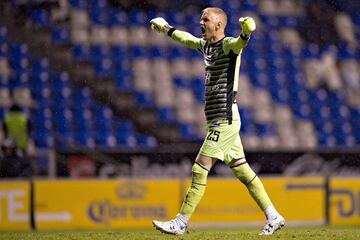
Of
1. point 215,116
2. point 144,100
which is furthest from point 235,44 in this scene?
point 144,100

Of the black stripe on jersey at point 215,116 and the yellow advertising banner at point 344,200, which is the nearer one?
the black stripe on jersey at point 215,116

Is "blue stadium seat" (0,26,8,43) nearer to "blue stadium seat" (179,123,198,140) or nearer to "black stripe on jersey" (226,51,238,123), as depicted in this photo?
"blue stadium seat" (179,123,198,140)

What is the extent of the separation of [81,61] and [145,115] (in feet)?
6.38

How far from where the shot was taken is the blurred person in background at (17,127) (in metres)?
15.6

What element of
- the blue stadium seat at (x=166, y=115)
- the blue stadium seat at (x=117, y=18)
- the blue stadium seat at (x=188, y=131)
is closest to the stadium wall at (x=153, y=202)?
the blue stadium seat at (x=188, y=131)

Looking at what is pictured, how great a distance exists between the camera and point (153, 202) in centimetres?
1407

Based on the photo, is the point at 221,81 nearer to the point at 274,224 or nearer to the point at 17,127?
the point at 274,224

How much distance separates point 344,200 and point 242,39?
822cm

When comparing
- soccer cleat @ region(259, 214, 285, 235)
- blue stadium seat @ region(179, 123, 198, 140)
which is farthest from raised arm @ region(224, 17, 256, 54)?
blue stadium seat @ region(179, 123, 198, 140)

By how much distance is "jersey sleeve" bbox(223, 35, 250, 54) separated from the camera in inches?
282

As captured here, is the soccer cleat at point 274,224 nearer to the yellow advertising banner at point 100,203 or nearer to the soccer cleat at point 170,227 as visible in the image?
the soccer cleat at point 170,227

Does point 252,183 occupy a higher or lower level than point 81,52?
lower

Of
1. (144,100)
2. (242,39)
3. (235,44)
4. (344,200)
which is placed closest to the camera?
(242,39)

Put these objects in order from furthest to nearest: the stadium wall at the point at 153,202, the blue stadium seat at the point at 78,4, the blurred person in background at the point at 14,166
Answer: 1. the blue stadium seat at the point at 78,4
2. the blurred person in background at the point at 14,166
3. the stadium wall at the point at 153,202
